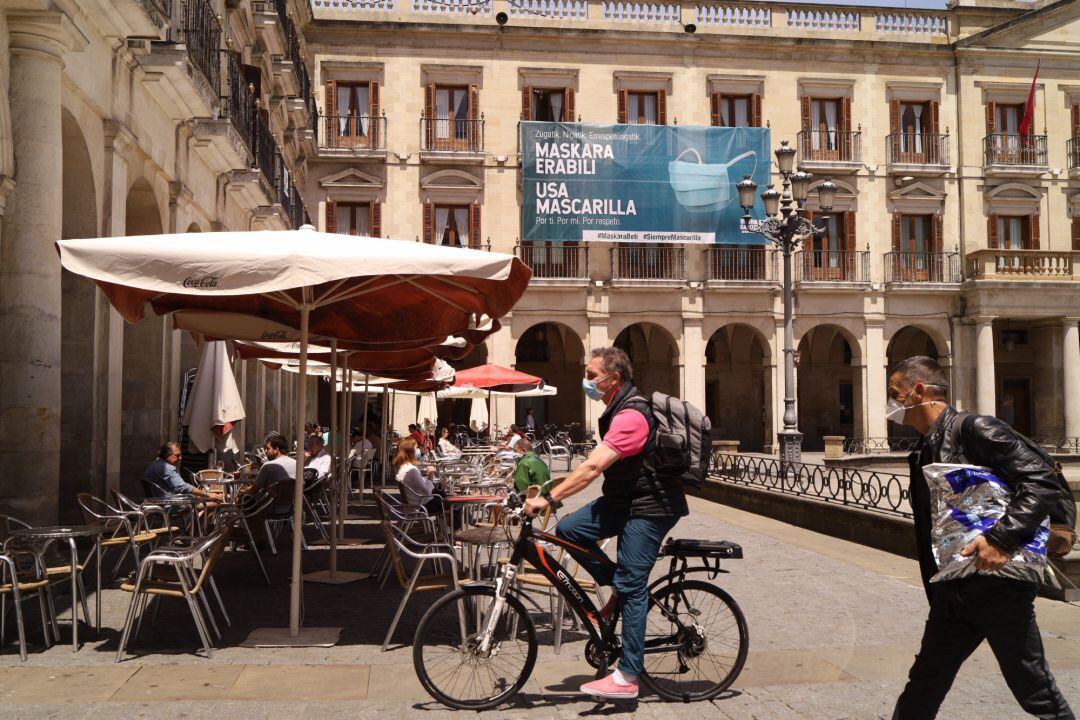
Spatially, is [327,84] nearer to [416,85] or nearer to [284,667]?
[416,85]

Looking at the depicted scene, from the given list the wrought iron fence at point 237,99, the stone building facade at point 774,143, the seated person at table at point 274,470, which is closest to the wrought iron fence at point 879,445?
the stone building facade at point 774,143

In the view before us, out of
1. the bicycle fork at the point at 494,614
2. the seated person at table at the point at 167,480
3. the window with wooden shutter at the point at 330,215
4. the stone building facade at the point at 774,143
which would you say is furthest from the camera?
the stone building facade at the point at 774,143

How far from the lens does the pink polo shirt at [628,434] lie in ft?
16.3

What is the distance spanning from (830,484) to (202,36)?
11.2 metres

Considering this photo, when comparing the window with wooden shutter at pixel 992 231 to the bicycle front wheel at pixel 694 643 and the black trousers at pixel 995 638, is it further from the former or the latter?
the black trousers at pixel 995 638

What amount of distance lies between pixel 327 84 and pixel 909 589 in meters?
25.1

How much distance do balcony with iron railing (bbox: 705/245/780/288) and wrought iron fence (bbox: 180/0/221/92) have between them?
18.1 metres

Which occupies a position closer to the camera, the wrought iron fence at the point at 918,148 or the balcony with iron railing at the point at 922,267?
the balcony with iron railing at the point at 922,267

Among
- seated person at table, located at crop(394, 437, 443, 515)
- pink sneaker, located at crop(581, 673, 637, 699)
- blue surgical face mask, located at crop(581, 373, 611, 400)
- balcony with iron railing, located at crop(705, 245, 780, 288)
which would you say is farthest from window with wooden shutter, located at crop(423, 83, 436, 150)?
pink sneaker, located at crop(581, 673, 637, 699)

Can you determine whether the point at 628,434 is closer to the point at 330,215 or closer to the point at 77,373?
the point at 77,373

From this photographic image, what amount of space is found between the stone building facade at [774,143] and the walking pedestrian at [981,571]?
25253 mm

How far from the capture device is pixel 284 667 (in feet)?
18.8

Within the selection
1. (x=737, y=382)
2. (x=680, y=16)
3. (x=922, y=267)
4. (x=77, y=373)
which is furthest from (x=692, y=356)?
(x=77, y=373)

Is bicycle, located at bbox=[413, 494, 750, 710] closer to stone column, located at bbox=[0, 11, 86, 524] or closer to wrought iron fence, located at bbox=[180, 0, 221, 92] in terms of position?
stone column, located at bbox=[0, 11, 86, 524]
